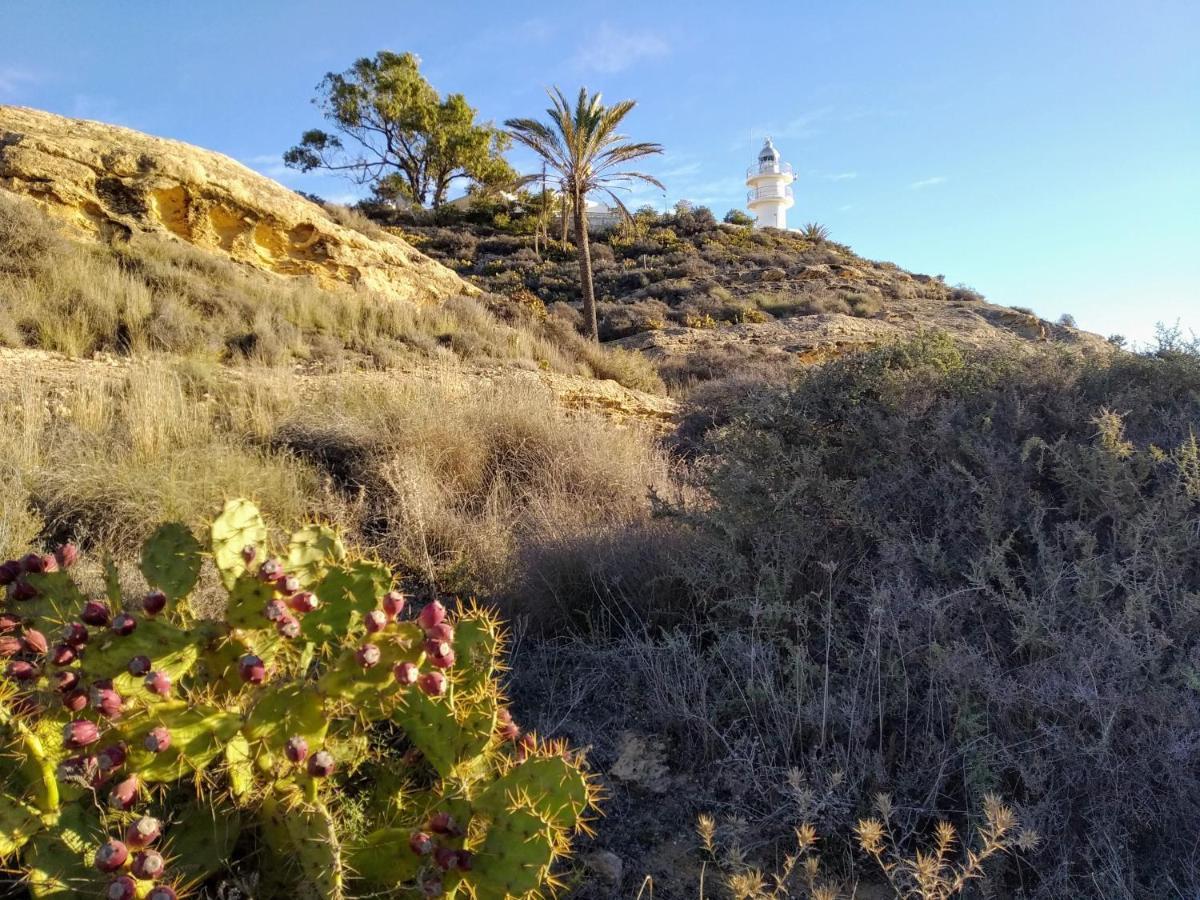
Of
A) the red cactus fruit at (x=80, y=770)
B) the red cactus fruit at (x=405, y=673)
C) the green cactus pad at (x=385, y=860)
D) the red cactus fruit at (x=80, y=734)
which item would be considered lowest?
the green cactus pad at (x=385, y=860)

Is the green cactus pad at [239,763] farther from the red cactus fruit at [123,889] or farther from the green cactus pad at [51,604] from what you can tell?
the green cactus pad at [51,604]

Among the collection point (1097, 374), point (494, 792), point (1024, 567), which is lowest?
point (494, 792)

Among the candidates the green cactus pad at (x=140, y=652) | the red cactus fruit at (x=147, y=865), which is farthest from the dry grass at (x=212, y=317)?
the red cactus fruit at (x=147, y=865)

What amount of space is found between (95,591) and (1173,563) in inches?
164

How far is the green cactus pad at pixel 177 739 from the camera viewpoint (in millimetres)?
1622

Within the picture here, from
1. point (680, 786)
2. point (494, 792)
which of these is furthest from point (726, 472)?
point (494, 792)

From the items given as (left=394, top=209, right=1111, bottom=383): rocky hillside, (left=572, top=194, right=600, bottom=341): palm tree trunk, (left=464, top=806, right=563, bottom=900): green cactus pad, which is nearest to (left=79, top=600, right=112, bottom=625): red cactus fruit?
(left=464, top=806, right=563, bottom=900): green cactus pad

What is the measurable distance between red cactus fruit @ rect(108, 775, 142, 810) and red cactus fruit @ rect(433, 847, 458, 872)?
24.2 inches

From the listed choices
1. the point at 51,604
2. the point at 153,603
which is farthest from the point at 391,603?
the point at 51,604

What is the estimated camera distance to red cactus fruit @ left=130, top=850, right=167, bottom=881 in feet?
4.45

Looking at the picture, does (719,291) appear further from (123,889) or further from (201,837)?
(123,889)

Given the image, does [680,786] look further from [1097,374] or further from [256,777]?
[1097,374]

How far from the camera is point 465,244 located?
27766 millimetres

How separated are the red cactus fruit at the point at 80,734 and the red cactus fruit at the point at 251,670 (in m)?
0.28
